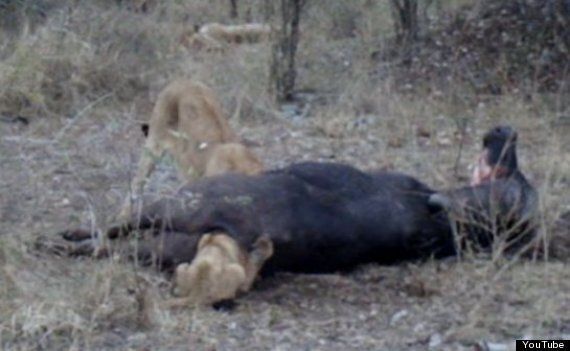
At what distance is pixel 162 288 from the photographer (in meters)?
6.15

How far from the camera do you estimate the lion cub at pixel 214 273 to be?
5941 millimetres

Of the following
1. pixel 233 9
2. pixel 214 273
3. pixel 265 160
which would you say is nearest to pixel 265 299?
pixel 214 273

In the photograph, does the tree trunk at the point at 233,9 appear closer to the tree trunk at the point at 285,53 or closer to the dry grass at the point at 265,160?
the dry grass at the point at 265,160

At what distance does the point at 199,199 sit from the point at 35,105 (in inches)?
161

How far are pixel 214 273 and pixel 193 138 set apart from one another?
2.04 m

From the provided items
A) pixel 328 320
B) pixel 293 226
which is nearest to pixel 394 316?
pixel 328 320

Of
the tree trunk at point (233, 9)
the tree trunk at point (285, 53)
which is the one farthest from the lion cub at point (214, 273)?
the tree trunk at point (233, 9)

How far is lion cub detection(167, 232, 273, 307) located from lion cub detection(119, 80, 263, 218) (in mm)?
1318

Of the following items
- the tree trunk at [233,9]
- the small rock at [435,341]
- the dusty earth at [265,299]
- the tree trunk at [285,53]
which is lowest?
the small rock at [435,341]

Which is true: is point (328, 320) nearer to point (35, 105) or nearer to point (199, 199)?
point (199, 199)

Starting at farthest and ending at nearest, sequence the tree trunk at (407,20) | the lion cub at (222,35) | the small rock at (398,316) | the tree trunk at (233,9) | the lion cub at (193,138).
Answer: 1. the tree trunk at (233,9)
2. the lion cub at (222,35)
3. the tree trunk at (407,20)
4. the lion cub at (193,138)
5. the small rock at (398,316)

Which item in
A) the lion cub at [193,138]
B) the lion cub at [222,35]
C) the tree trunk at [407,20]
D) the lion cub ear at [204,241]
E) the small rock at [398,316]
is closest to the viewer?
the small rock at [398,316]

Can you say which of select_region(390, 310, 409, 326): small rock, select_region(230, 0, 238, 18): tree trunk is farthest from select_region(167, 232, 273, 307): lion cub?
select_region(230, 0, 238, 18): tree trunk

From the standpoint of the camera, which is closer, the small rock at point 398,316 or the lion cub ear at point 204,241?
the small rock at point 398,316
